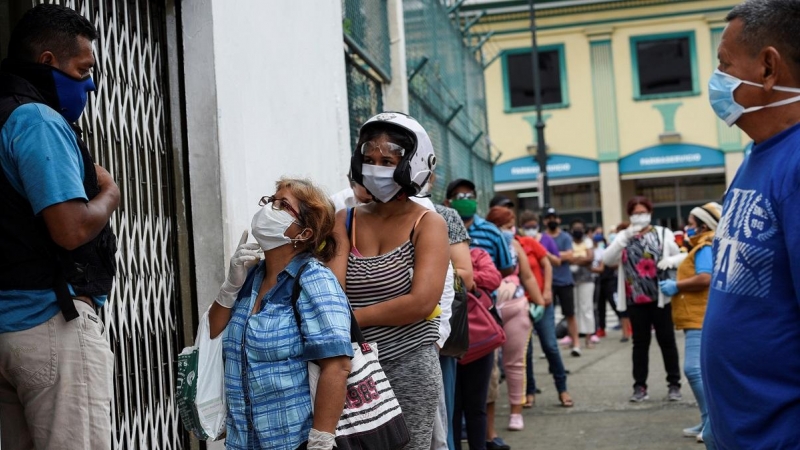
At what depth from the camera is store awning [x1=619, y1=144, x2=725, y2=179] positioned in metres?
29.9

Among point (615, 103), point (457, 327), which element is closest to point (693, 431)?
point (457, 327)

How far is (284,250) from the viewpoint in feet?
12.5

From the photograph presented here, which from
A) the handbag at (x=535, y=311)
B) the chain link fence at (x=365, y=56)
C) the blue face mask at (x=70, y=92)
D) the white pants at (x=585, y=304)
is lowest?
the white pants at (x=585, y=304)

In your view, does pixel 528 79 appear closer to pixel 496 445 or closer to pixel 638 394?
pixel 638 394

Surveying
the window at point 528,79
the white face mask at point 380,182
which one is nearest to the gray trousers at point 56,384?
the white face mask at point 380,182

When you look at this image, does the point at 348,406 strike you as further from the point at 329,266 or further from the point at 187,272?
the point at 187,272

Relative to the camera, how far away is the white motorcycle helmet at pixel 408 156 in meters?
4.23

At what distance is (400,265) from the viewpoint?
13.8 ft

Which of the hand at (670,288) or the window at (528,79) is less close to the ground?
the window at (528,79)

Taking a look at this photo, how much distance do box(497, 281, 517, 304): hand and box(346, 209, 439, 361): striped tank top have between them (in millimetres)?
4543

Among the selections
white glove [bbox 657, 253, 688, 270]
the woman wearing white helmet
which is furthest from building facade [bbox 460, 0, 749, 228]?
the woman wearing white helmet

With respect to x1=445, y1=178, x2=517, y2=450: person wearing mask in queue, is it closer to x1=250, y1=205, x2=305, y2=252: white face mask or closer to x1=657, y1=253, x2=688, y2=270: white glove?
x1=657, y1=253, x2=688, y2=270: white glove

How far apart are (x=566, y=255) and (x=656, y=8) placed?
18062 mm

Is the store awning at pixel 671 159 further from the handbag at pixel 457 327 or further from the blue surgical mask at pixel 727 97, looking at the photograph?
the blue surgical mask at pixel 727 97
